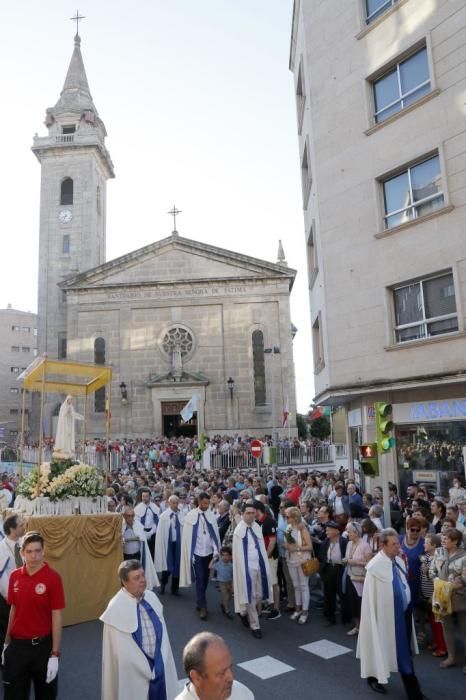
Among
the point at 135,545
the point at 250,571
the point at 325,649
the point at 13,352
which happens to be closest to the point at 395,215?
the point at 250,571

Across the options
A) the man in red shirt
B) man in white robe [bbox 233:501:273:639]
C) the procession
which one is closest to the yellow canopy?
the procession

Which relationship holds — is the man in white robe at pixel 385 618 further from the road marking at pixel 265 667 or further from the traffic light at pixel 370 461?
the traffic light at pixel 370 461

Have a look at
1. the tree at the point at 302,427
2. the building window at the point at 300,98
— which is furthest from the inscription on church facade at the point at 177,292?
the building window at the point at 300,98

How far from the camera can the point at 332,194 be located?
16.0 m

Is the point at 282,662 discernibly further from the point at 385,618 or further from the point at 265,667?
the point at 385,618

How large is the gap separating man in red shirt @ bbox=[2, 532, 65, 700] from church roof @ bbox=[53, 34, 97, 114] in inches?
1771

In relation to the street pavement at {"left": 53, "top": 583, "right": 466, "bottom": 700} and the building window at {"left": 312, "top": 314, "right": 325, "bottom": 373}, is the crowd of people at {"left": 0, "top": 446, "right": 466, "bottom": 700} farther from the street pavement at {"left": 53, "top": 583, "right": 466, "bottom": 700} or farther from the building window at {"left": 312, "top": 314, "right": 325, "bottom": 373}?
the building window at {"left": 312, "top": 314, "right": 325, "bottom": 373}

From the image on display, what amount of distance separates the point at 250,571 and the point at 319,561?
1823 millimetres

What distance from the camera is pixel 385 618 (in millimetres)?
5984

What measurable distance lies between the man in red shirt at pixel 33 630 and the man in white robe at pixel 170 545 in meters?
5.96

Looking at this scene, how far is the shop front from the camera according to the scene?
42.3ft

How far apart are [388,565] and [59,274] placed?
39.5 m

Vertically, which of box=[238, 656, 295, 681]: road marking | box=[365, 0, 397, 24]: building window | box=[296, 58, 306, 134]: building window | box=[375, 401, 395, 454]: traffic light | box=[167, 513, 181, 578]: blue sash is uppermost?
box=[296, 58, 306, 134]: building window

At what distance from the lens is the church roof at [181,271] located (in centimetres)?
3672
